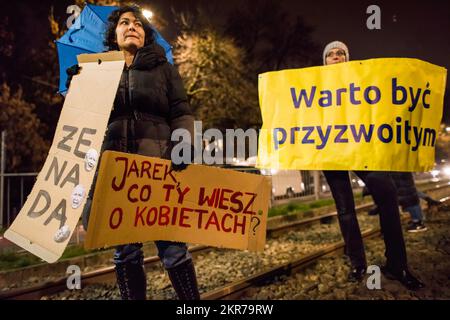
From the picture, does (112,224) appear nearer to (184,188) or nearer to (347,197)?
(184,188)

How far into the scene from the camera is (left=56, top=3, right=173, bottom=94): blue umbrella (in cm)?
292

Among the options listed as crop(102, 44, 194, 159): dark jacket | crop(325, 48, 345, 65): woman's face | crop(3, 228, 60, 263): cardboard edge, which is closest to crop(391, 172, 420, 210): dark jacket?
crop(325, 48, 345, 65): woman's face

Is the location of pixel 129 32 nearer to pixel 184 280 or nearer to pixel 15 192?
pixel 184 280

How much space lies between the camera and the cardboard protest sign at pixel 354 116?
103 inches

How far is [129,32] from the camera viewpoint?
2561mm

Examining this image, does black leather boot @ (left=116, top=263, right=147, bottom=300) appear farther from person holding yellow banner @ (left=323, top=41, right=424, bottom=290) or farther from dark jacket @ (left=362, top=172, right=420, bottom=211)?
dark jacket @ (left=362, top=172, right=420, bottom=211)

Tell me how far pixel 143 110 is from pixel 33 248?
1076mm

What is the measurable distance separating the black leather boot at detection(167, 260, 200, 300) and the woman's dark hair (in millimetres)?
1576

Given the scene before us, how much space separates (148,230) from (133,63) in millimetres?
1107

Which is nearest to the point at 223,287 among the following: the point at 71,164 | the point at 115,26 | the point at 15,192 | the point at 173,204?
the point at 173,204

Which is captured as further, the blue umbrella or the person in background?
the person in background

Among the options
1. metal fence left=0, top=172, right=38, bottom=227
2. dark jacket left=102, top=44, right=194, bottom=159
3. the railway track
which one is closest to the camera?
dark jacket left=102, top=44, right=194, bottom=159

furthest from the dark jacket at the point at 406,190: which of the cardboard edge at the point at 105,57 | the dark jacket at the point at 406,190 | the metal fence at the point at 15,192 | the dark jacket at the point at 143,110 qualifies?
the metal fence at the point at 15,192
